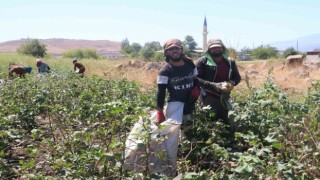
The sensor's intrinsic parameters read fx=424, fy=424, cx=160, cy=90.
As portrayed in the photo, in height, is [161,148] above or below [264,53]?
above

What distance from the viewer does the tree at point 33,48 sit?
4231 centimetres

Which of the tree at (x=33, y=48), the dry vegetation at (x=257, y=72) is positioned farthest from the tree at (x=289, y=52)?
the tree at (x=33, y=48)

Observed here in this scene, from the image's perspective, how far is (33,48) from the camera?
4266cm

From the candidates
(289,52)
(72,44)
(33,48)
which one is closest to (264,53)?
(289,52)

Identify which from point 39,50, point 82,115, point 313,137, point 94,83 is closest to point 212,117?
point 82,115

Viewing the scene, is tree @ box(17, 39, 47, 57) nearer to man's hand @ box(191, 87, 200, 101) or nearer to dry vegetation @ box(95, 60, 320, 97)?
dry vegetation @ box(95, 60, 320, 97)

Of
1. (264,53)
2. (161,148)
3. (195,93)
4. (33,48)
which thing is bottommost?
(264,53)

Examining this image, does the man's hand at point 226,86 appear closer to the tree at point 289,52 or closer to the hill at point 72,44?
the tree at point 289,52

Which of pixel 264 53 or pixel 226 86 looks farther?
pixel 264 53

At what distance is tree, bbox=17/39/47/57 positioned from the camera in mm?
42312

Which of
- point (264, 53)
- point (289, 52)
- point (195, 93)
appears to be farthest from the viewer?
point (264, 53)

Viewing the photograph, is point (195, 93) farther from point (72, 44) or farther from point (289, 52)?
point (72, 44)

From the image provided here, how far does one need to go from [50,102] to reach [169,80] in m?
1.88

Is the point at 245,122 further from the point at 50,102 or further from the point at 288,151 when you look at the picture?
the point at 50,102
